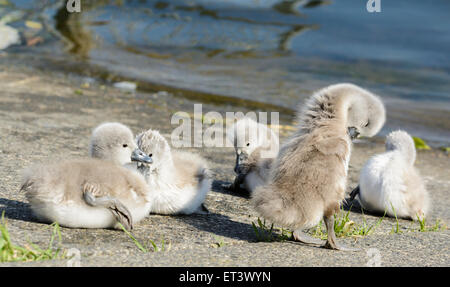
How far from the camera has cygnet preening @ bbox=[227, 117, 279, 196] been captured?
560 cm

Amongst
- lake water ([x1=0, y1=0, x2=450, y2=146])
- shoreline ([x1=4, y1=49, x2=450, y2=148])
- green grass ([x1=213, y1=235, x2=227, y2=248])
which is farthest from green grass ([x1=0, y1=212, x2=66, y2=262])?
lake water ([x1=0, y1=0, x2=450, y2=146])

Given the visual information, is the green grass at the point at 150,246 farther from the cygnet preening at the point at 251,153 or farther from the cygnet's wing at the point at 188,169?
the cygnet preening at the point at 251,153

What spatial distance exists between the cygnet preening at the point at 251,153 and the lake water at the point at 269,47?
4.98m

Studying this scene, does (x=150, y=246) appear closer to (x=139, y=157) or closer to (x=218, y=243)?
(x=218, y=243)

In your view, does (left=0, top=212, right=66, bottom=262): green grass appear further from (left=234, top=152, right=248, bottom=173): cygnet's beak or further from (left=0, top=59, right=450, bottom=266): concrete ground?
(left=234, top=152, right=248, bottom=173): cygnet's beak

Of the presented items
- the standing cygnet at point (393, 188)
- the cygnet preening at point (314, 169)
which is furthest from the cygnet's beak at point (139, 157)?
the standing cygnet at point (393, 188)

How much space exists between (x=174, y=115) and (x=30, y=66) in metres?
4.51

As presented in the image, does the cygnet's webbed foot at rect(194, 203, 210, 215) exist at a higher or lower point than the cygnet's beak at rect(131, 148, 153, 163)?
lower

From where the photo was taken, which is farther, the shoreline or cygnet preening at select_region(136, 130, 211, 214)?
the shoreline

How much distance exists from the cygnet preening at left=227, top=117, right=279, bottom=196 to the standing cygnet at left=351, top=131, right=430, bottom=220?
0.88 m

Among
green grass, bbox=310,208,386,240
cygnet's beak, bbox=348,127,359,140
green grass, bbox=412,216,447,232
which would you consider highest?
cygnet's beak, bbox=348,127,359,140

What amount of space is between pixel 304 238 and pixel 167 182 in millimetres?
1173
